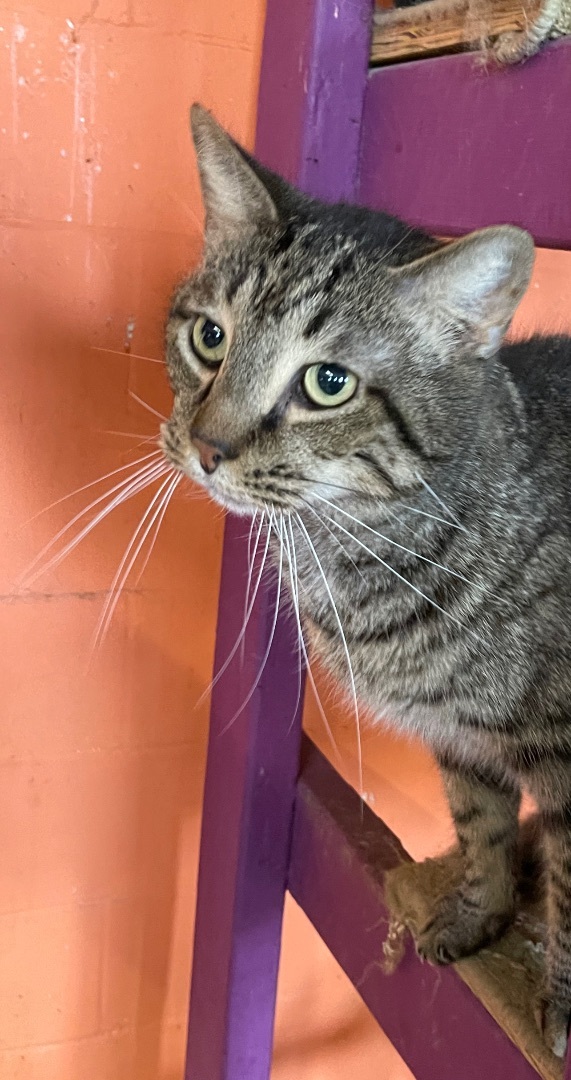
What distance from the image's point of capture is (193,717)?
1143 mm

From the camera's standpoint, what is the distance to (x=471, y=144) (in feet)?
2.16

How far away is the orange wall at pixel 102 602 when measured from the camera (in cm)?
Answer: 87

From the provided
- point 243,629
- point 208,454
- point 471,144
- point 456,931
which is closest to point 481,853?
point 456,931

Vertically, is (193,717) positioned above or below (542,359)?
below

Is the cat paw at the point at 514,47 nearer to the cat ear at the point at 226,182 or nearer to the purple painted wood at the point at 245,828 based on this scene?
the cat ear at the point at 226,182

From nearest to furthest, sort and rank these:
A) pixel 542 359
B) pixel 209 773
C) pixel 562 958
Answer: pixel 562 958, pixel 542 359, pixel 209 773

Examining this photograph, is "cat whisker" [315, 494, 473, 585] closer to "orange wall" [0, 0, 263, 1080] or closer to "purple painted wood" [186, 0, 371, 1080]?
"purple painted wood" [186, 0, 371, 1080]

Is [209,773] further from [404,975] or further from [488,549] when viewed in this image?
[488,549]

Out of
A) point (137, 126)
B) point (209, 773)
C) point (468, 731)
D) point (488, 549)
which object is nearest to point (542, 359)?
point (488, 549)

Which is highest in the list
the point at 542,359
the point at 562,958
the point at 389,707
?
the point at 542,359

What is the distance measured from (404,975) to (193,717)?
1.51 ft

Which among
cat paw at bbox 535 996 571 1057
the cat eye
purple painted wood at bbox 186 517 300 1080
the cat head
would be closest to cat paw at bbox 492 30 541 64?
the cat head

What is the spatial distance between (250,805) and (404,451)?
0.47 meters

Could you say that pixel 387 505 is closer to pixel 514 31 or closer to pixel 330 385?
pixel 330 385
